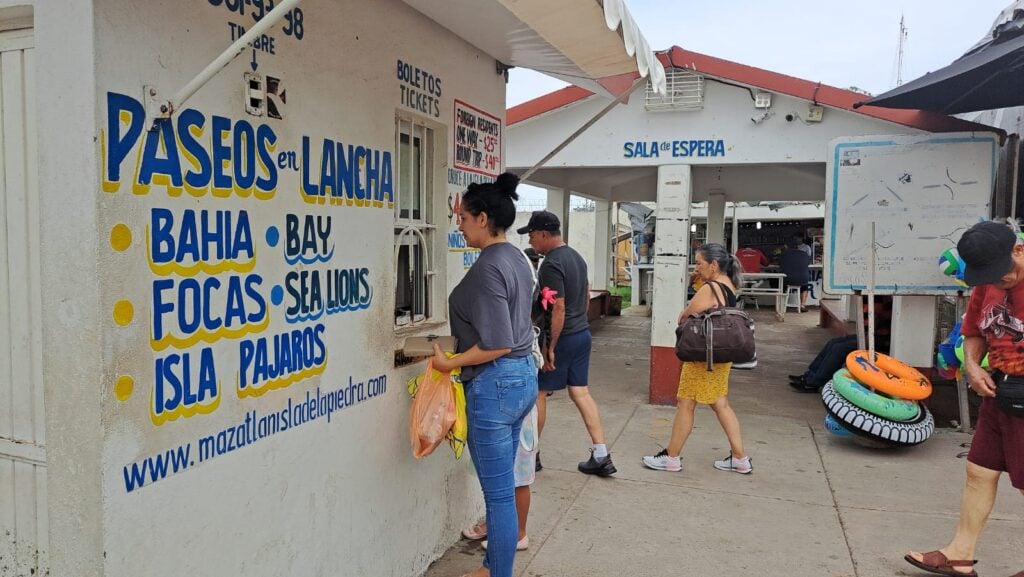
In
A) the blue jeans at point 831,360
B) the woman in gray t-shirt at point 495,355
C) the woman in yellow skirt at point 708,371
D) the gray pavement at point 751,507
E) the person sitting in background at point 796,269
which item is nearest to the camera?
the woman in gray t-shirt at point 495,355

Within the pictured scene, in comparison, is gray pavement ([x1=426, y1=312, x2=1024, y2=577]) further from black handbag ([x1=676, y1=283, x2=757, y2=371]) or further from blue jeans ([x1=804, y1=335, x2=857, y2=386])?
black handbag ([x1=676, y1=283, x2=757, y2=371])

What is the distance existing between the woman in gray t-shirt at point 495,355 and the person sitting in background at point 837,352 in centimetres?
519

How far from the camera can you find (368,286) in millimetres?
2938

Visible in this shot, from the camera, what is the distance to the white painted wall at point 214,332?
1.77 metres

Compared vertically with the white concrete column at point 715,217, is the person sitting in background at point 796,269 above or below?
below

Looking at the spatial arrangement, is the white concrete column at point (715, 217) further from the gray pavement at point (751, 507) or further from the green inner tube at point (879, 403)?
the green inner tube at point (879, 403)

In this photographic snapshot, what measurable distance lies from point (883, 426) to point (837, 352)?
2152 mm

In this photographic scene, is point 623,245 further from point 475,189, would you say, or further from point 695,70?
point 475,189

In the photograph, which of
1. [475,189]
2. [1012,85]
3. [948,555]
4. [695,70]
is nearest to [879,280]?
[1012,85]

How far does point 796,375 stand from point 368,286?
6.69 metres

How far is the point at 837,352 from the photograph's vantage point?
7230 millimetres

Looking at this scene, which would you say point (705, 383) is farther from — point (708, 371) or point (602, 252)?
point (602, 252)

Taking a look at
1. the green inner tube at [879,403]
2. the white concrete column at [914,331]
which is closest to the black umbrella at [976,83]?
the white concrete column at [914,331]

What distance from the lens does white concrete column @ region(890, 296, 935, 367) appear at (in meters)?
6.18
